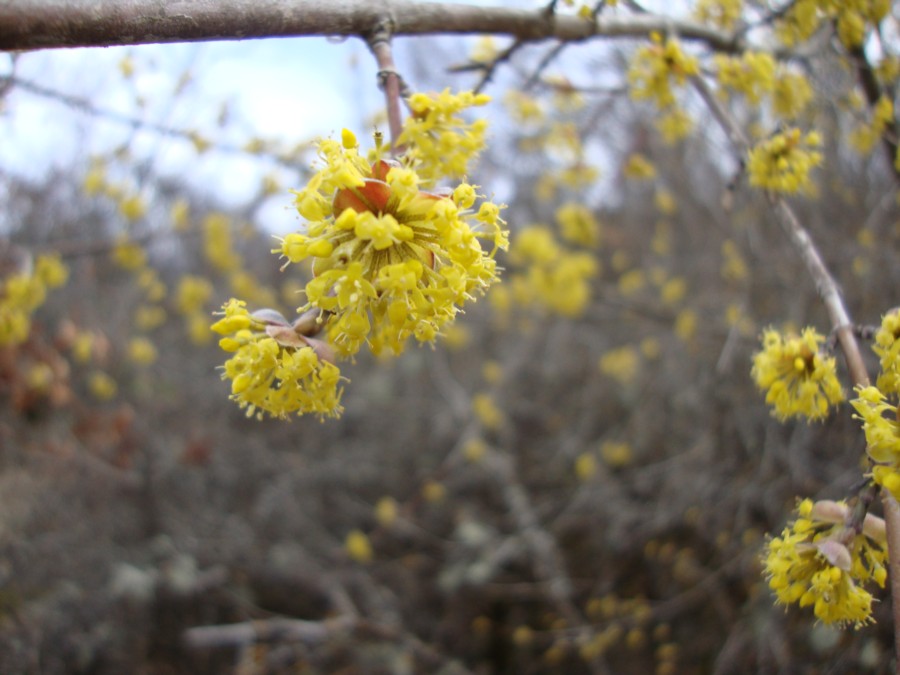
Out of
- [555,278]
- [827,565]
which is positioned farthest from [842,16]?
[555,278]

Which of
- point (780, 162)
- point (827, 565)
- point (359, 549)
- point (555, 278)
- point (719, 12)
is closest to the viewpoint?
point (827, 565)

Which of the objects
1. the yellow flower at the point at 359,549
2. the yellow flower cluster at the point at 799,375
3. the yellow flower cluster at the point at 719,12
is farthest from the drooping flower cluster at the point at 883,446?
the yellow flower at the point at 359,549

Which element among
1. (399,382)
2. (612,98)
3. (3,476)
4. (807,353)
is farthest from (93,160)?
(807,353)

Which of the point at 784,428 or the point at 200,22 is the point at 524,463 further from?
the point at 200,22

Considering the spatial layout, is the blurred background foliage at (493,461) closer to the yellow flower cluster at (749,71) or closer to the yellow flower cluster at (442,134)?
the yellow flower cluster at (749,71)

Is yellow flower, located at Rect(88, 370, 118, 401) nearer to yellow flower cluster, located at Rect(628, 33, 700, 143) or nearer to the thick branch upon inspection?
the thick branch

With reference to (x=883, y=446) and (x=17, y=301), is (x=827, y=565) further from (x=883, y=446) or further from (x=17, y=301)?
(x=17, y=301)

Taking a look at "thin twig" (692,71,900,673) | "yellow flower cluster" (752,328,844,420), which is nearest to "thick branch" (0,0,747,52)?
"thin twig" (692,71,900,673)
